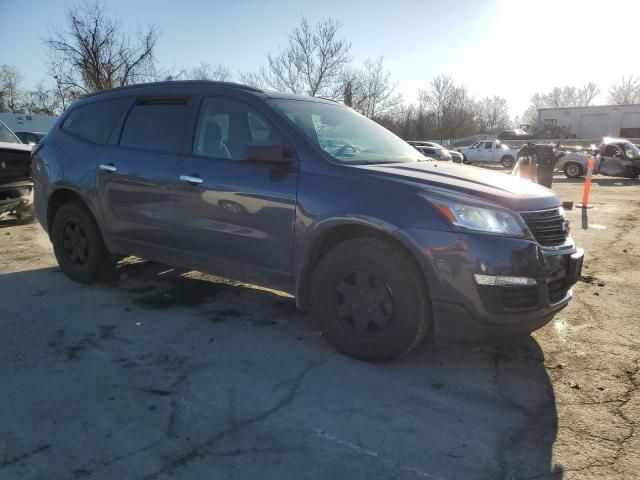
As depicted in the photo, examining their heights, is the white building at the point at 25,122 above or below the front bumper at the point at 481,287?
above

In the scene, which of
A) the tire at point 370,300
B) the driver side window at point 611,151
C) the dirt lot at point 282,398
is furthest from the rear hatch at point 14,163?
the driver side window at point 611,151

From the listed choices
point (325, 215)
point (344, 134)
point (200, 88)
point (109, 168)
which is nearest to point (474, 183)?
point (325, 215)

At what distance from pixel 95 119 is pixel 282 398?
11.7ft

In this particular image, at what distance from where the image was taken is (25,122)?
32.7 metres

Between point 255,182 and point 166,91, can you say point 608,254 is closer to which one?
point 255,182

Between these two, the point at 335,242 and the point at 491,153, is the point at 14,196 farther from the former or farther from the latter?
the point at 491,153

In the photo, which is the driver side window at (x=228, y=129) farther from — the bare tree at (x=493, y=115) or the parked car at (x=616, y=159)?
the bare tree at (x=493, y=115)

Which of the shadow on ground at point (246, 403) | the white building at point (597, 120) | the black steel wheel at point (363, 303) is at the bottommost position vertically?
the shadow on ground at point (246, 403)

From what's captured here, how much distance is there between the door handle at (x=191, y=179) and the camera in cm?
400

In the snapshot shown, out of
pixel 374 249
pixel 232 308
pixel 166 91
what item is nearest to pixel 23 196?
pixel 166 91

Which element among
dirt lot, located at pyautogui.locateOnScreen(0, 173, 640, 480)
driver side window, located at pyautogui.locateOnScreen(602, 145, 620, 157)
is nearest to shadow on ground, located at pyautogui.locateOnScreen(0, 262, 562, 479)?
dirt lot, located at pyautogui.locateOnScreen(0, 173, 640, 480)

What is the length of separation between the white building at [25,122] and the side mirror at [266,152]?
1288 inches

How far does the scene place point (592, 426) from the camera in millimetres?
2748

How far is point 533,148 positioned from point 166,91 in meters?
10.9
